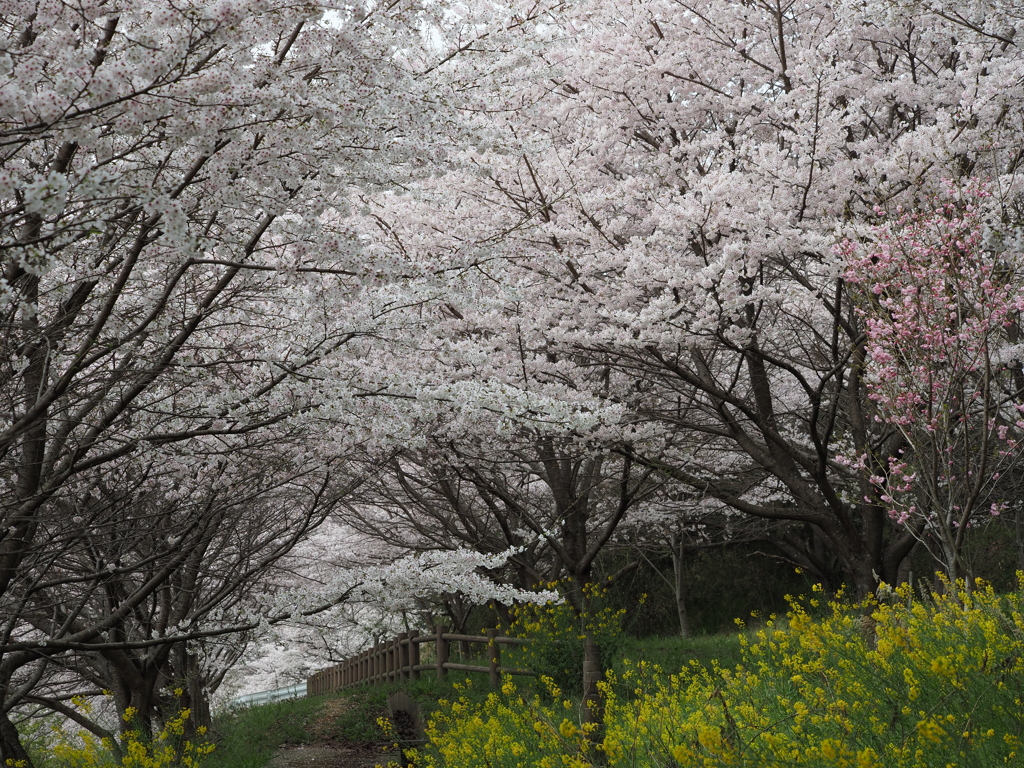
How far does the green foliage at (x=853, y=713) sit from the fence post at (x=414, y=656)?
8.78 meters

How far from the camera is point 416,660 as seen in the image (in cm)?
1480

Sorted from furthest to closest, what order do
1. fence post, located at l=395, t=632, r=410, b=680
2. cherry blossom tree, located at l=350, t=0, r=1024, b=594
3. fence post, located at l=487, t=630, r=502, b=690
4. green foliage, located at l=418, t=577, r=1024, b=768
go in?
fence post, located at l=395, t=632, r=410, b=680, fence post, located at l=487, t=630, r=502, b=690, cherry blossom tree, located at l=350, t=0, r=1024, b=594, green foliage, located at l=418, t=577, r=1024, b=768

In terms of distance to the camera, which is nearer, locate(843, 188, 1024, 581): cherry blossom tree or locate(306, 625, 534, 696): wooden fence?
locate(843, 188, 1024, 581): cherry blossom tree

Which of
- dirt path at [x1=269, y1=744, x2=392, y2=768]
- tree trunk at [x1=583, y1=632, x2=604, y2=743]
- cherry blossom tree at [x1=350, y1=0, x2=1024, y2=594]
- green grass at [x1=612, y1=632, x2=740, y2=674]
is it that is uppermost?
cherry blossom tree at [x1=350, y1=0, x2=1024, y2=594]

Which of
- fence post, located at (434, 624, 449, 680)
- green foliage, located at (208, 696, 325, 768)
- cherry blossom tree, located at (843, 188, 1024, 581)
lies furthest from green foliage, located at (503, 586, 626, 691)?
fence post, located at (434, 624, 449, 680)

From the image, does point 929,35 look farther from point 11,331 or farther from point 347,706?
point 347,706

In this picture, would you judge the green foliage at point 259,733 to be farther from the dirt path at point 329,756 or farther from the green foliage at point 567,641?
the green foliage at point 567,641

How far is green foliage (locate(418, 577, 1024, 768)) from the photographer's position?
111 inches

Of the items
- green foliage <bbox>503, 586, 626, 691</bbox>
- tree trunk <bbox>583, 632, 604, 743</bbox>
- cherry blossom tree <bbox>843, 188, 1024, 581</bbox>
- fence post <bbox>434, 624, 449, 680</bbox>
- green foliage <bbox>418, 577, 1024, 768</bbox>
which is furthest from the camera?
fence post <bbox>434, 624, 449, 680</bbox>

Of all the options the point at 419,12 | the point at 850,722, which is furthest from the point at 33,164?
the point at 850,722

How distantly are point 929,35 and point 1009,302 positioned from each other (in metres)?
4.34

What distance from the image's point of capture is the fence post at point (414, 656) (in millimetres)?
14547

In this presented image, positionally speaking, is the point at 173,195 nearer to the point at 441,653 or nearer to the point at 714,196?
the point at 714,196

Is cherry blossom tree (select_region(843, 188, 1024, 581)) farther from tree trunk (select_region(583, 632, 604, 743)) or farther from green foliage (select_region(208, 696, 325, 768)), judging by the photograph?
green foliage (select_region(208, 696, 325, 768))
